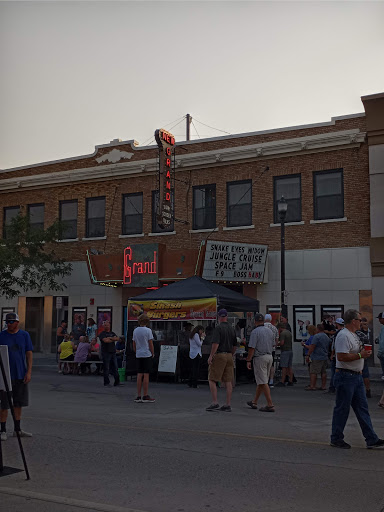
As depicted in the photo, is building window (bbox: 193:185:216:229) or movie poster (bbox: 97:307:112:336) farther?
movie poster (bbox: 97:307:112:336)

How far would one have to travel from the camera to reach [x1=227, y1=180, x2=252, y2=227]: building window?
24.0 metres

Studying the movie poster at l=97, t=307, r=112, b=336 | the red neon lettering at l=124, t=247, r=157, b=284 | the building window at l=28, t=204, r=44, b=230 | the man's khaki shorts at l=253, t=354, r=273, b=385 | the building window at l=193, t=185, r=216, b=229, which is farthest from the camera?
the building window at l=28, t=204, r=44, b=230

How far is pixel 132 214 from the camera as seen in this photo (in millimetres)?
26406

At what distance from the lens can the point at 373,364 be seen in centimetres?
2081

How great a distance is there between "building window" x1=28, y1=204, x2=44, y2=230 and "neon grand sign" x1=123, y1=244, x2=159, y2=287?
22.9 feet

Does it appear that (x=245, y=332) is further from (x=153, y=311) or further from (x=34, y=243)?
(x=34, y=243)

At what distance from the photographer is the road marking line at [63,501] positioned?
17.3 feet

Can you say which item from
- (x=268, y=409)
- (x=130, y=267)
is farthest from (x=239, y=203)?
(x=268, y=409)

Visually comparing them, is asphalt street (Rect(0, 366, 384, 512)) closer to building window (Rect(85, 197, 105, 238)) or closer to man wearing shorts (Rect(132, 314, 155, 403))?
man wearing shorts (Rect(132, 314, 155, 403))

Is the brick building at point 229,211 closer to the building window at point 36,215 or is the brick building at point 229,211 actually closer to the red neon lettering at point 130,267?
the building window at point 36,215

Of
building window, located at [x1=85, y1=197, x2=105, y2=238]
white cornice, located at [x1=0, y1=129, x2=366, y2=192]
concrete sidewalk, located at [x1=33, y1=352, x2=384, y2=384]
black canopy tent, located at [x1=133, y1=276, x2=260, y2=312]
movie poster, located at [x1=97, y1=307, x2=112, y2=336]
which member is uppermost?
white cornice, located at [x1=0, y1=129, x2=366, y2=192]

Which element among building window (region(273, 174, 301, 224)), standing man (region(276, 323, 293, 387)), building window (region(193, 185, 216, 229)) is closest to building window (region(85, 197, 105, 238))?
building window (region(193, 185, 216, 229))

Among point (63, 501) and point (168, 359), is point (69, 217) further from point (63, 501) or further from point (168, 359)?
point (63, 501)

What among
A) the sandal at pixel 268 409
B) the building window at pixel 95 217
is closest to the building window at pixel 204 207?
the building window at pixel 95 217
